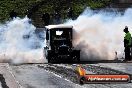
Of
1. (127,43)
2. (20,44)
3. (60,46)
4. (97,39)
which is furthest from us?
(20,44)

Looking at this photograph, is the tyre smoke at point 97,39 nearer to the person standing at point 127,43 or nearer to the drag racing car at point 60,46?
the drag racing car at point 60,46

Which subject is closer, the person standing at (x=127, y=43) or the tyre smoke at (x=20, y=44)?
the person standing at (x=127, y=43)

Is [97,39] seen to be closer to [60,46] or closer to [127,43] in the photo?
[127,43]

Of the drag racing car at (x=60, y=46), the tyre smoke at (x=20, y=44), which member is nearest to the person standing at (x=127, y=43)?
the drag racing car at (x=60, y=46)

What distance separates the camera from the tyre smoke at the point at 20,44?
26.9m

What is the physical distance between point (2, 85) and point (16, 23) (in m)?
15.3

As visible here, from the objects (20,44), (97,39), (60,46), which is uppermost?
(97,39)

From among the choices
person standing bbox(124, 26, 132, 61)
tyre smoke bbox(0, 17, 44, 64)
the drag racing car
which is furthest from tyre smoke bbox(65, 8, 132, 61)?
tyre smoke bbox(0, 17, 44, 64)

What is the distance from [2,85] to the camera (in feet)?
49.3

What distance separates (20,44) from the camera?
28594mm

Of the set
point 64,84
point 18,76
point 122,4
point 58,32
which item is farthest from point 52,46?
point 122,4

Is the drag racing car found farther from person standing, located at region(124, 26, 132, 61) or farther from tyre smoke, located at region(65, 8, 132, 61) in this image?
person standing, located at region(124, 26, 132, 61)

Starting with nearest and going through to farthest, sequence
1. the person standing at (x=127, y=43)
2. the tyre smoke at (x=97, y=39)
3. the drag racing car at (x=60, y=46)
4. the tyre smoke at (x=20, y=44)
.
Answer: the drag racing car at (x=60, y=46), the person standing at (x=127, y=43), the tyre smoke at (x=20, y=44), the tyre smoke at (x=97, y=39)

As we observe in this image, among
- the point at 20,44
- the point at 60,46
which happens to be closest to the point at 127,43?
the point at 60,46
